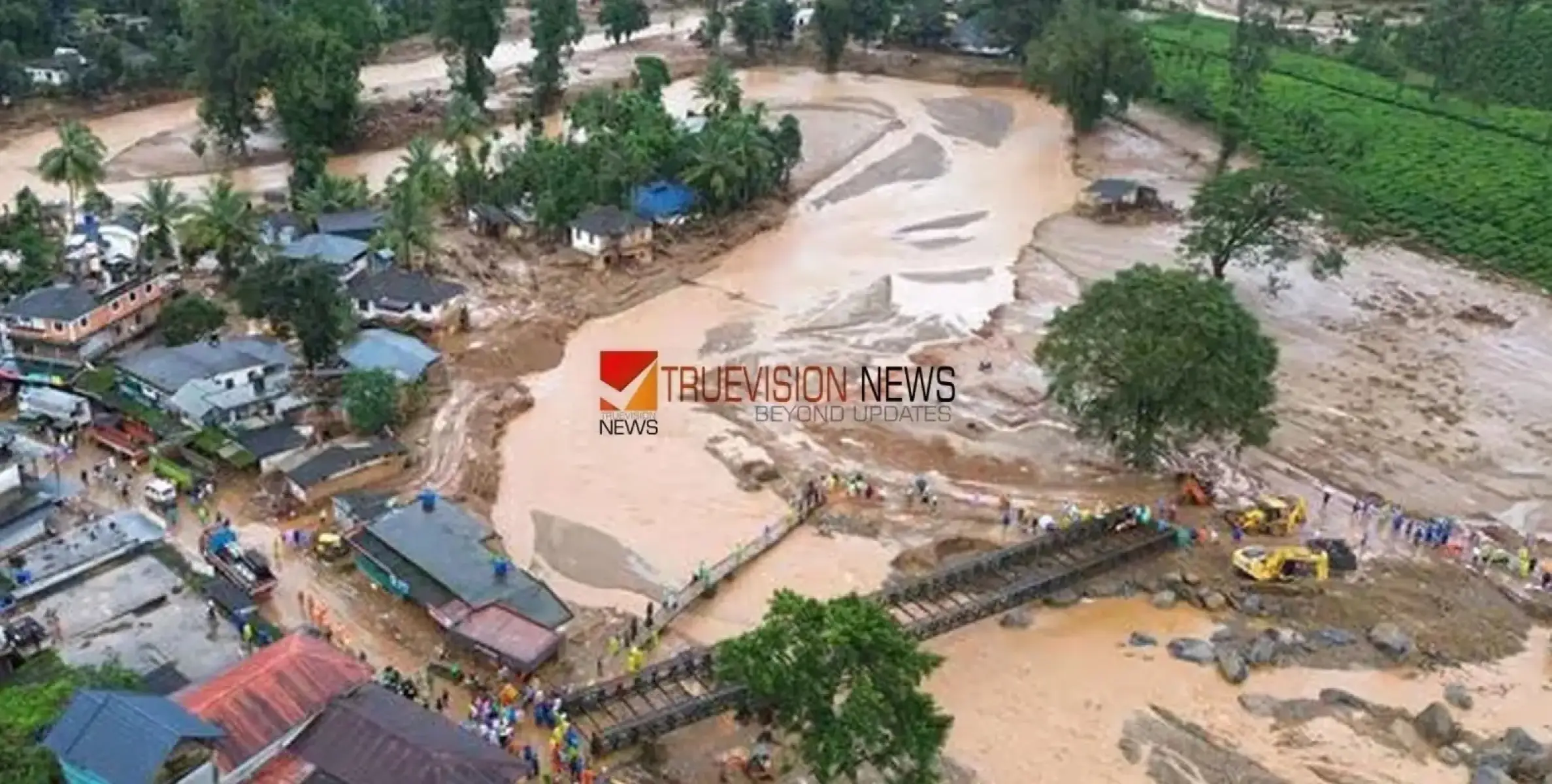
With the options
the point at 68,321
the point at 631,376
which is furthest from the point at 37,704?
the point at 631,376

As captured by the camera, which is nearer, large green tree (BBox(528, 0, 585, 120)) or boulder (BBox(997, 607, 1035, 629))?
boulder (BBox(997, 607, 1035, 629))

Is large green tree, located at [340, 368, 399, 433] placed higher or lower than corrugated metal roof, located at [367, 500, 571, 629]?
higher

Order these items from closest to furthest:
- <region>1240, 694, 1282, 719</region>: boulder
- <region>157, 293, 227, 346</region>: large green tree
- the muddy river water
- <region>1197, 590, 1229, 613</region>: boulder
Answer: the muddy river water, <region>1240, 694, 1282, 719</region>: boulder, <region>1197, 590, 1229, 613</region>: boulder, <region>157, 293, 227, 346</region>: large green tree

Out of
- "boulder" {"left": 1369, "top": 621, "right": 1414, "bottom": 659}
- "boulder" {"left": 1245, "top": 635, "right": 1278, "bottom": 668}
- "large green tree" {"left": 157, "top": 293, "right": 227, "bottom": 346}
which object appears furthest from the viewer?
"large green tree" {"left": 157, "top": 293, "right": 227, "bottom": 346}

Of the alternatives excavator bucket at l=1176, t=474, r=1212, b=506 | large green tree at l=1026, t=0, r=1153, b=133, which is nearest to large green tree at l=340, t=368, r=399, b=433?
excavator bucket at l=1176, t=474, r=1212, b=506

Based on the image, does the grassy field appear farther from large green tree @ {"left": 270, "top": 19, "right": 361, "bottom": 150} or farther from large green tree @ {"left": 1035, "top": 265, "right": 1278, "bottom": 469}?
large green tree @ {"left": 270, "top": 19, "right": 361, "bottom": 150}

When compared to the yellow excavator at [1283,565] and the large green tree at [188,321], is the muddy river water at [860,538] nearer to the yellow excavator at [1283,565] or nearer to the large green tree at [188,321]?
the yellow excavator at [1283,565]

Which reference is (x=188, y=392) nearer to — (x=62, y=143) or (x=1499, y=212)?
(x=62, y=143)

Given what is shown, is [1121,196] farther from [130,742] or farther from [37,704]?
[130,742]
